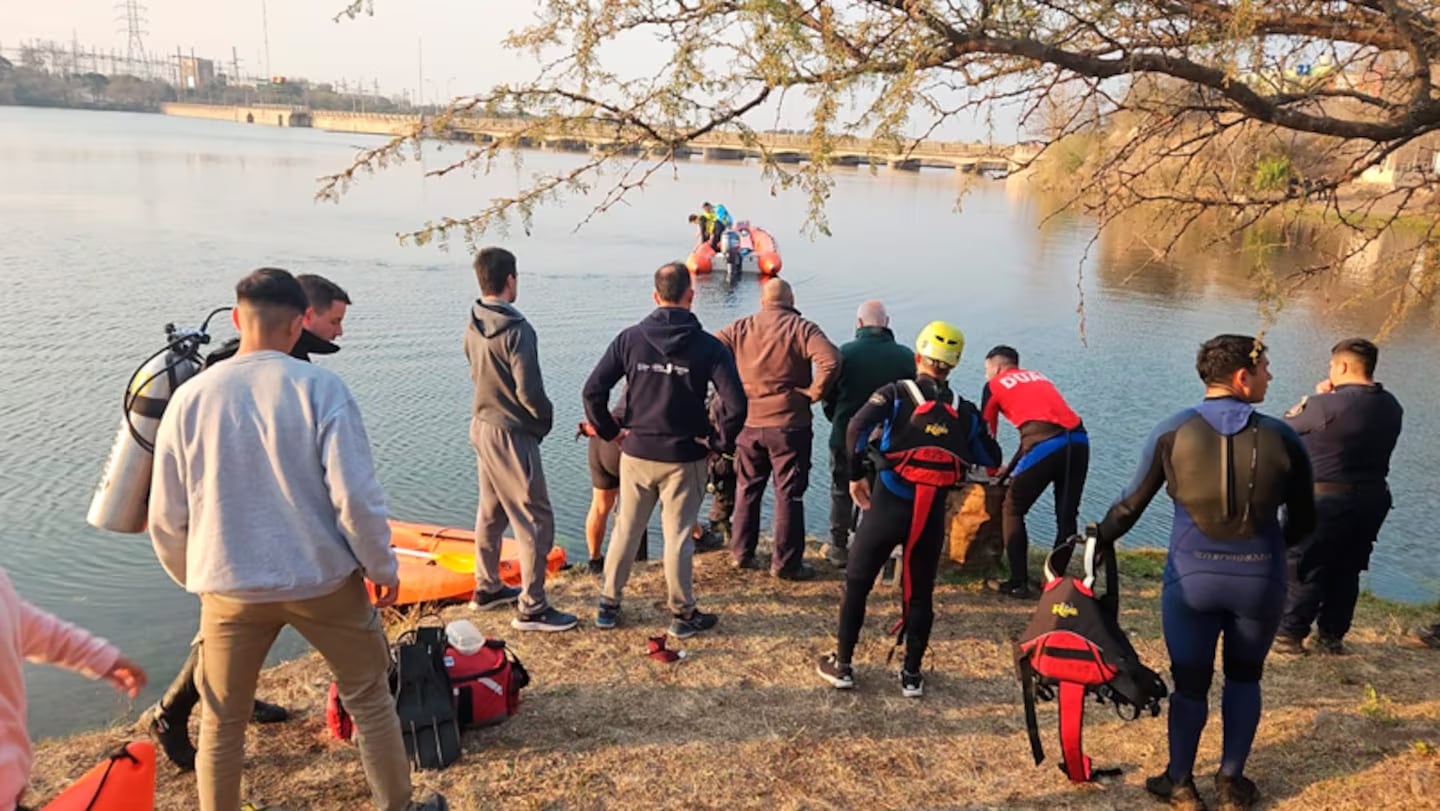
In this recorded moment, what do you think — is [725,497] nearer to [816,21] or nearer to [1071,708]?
[1071,708]

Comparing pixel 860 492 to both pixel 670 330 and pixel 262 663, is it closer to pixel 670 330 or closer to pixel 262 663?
pixel 670 330

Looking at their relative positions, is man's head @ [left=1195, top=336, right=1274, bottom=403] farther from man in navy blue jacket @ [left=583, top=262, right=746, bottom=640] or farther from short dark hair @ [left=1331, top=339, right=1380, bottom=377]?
man in navy blue jacket @ [left=583, top=262, right=746, bottom=640]

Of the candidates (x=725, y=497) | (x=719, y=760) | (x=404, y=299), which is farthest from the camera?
(x=404, y=299)

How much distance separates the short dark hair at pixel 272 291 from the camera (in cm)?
285

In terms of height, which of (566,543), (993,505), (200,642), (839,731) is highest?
(200,642)

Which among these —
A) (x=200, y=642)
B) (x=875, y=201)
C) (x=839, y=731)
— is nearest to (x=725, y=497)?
(x=839, y=731)

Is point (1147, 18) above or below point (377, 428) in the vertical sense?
above

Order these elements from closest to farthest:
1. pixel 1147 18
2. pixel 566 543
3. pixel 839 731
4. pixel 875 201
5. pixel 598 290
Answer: pixel 1147 18 < pixel 839 731 < pixel 566 543 < pixel 598 290 < pixel 875 201

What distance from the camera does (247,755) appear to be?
12.8 feet

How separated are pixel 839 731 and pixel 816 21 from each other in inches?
120

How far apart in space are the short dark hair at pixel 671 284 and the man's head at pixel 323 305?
1.49 m

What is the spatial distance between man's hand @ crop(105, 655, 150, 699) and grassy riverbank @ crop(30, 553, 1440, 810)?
1278mm

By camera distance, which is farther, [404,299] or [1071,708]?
[404,299]

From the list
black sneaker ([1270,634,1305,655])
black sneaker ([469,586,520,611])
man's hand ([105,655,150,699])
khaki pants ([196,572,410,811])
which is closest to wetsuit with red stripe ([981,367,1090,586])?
black sneaker ([1270,634,1305,655])
